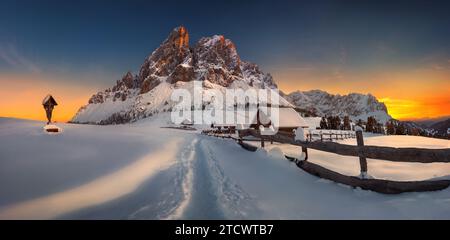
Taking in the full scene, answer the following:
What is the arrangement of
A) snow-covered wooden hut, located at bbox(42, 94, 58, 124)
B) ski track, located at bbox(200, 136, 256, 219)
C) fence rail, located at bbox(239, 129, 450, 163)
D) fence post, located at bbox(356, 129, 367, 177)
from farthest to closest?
snow-covered wooden hut, located at bbox(42, 94, 58, 124)
fence post, located at bbox(356, 129, 367, 177)
ski track, located at bbox(200, 136, 256, 219)
fence rail, located at bbox(239, 129, 450, 163)

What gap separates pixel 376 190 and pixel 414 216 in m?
1.33

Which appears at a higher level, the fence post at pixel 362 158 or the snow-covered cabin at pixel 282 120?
the snow-covered cabin at pixel 282 120

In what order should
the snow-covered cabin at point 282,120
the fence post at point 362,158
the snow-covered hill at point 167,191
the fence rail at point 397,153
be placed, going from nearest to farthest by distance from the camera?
the fence rail at point 397,153, the snow-covered hill at point 167,191, the fence post at point 362,158, the snow-covered cabin at point 282,120

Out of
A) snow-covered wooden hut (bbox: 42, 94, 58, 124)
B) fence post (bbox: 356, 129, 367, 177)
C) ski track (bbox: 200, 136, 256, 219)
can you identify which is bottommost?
ski track (bbox: 200, 136, 256, 219)

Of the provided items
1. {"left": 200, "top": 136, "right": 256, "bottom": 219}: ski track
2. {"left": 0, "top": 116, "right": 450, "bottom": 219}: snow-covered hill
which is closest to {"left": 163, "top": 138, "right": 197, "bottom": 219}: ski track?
{"left": 0, "top": 116, "right": 450, "bottom": 219}: snow-covered hill

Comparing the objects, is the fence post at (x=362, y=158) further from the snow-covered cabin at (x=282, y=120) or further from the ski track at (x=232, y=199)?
the snow-covered cabin at (x=282, y=120)

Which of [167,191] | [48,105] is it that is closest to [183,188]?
[167,191]


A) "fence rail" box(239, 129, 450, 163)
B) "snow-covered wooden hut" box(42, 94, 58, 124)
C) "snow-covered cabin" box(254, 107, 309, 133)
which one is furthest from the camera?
"snow-covered cabin" box(254, 107, 309, 133)

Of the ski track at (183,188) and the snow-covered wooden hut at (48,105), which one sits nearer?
the ski track at (183,188)

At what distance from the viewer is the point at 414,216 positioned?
4.19 metres

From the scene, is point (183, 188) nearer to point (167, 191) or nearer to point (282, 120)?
point (167, 191)

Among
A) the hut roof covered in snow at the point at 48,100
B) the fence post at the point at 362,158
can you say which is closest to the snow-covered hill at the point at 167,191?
the fence post at the point at 362,158

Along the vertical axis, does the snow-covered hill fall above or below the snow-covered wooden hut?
below

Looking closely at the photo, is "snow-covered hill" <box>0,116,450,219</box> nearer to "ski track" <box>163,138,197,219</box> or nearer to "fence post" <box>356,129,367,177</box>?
"ski track" <box>163,138,197,219</box>
